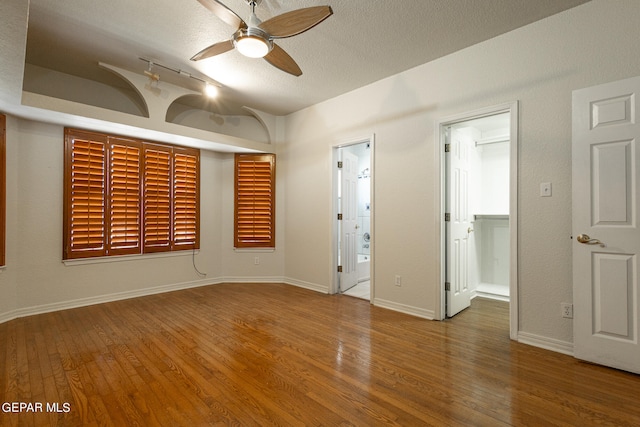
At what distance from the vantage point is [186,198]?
4.78 m

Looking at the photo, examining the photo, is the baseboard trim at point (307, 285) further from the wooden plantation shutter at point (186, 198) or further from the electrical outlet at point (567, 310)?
the electrical outlet at point (567, 310)

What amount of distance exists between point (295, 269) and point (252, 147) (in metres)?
2.14

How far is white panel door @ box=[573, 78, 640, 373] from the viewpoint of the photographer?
7.14 feet

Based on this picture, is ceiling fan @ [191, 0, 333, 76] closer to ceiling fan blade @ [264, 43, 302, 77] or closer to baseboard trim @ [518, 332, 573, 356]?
ceiling fan blade @ [264, 43, 302, 77]

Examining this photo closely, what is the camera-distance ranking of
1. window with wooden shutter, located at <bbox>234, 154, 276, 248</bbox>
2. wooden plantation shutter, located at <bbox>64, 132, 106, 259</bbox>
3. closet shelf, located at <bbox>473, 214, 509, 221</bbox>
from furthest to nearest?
window with wooden shutter, located at <bbox>234, 154, 276, 248</bbox>
closet shelf, located at <bbox>473, 214, 509, 221</bbox>
wooden plantation shutter, located at <bbox>64, 132, 106, 259</bbox>

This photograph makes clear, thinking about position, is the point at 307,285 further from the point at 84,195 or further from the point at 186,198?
the point at 84,195

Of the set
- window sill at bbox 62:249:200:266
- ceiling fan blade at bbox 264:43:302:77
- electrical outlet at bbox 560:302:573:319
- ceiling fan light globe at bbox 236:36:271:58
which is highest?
ceiling fan blade at bbox 264:43:302:77

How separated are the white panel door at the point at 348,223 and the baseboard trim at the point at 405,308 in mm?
866

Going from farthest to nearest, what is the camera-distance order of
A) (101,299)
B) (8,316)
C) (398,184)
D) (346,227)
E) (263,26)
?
1. (346,227)
2. (101,299)
3. (398,184)
4. (8,316)
5. (263,26)

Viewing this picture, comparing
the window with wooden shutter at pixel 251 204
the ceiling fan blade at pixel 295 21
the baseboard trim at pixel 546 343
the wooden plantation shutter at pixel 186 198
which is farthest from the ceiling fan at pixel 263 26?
the baseboard trim at pixel 546 343

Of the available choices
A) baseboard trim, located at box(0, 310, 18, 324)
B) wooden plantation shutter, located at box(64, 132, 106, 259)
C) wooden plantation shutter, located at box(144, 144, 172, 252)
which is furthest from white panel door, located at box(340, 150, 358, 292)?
baseboard trim, located at box(0, 310, 18, 324)

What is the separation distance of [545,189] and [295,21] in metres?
2.46

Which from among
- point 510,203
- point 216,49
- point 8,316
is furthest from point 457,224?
point 8,316

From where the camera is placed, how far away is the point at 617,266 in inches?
87.9
